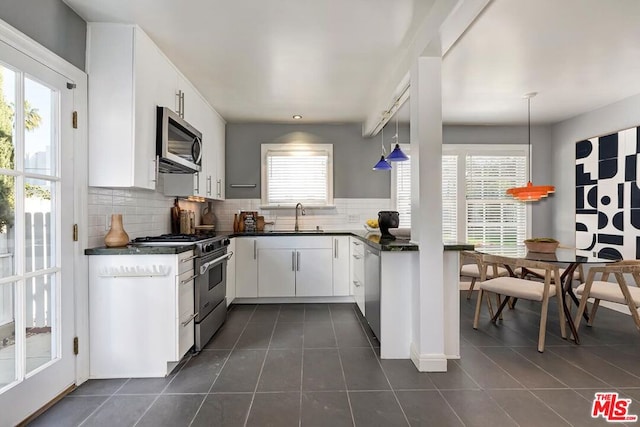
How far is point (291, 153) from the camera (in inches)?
185

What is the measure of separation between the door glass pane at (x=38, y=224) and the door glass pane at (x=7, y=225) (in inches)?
2.7

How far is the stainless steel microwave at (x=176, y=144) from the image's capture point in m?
2.52

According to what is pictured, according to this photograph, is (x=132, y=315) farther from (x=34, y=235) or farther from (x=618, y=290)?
(x=618, y=290)

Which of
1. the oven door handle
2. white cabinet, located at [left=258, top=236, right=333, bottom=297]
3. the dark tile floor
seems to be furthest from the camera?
white cabinet, located at [left=258, top=236, right=333, bottom=297]

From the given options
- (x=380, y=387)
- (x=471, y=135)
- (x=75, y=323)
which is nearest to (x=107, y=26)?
(x=75, y=323)

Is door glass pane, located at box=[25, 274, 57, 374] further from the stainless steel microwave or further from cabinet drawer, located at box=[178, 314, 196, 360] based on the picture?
the stainless steel microwave

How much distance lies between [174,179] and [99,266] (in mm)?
1341

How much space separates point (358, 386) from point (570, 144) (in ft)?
14.8

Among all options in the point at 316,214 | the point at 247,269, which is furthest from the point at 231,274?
the point at 316,214

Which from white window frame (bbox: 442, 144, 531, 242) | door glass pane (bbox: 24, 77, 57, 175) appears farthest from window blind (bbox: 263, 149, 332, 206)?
door glass pane (bbox: 24, 77, 57, 175)

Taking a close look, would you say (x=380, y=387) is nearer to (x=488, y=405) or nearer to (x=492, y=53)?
(x=488, y=405)

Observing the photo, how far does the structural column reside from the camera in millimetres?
2322

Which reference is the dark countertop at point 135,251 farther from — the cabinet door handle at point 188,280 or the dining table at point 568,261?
the dining table at point 568,261

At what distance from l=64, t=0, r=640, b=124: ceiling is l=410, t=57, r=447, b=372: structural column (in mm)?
410
